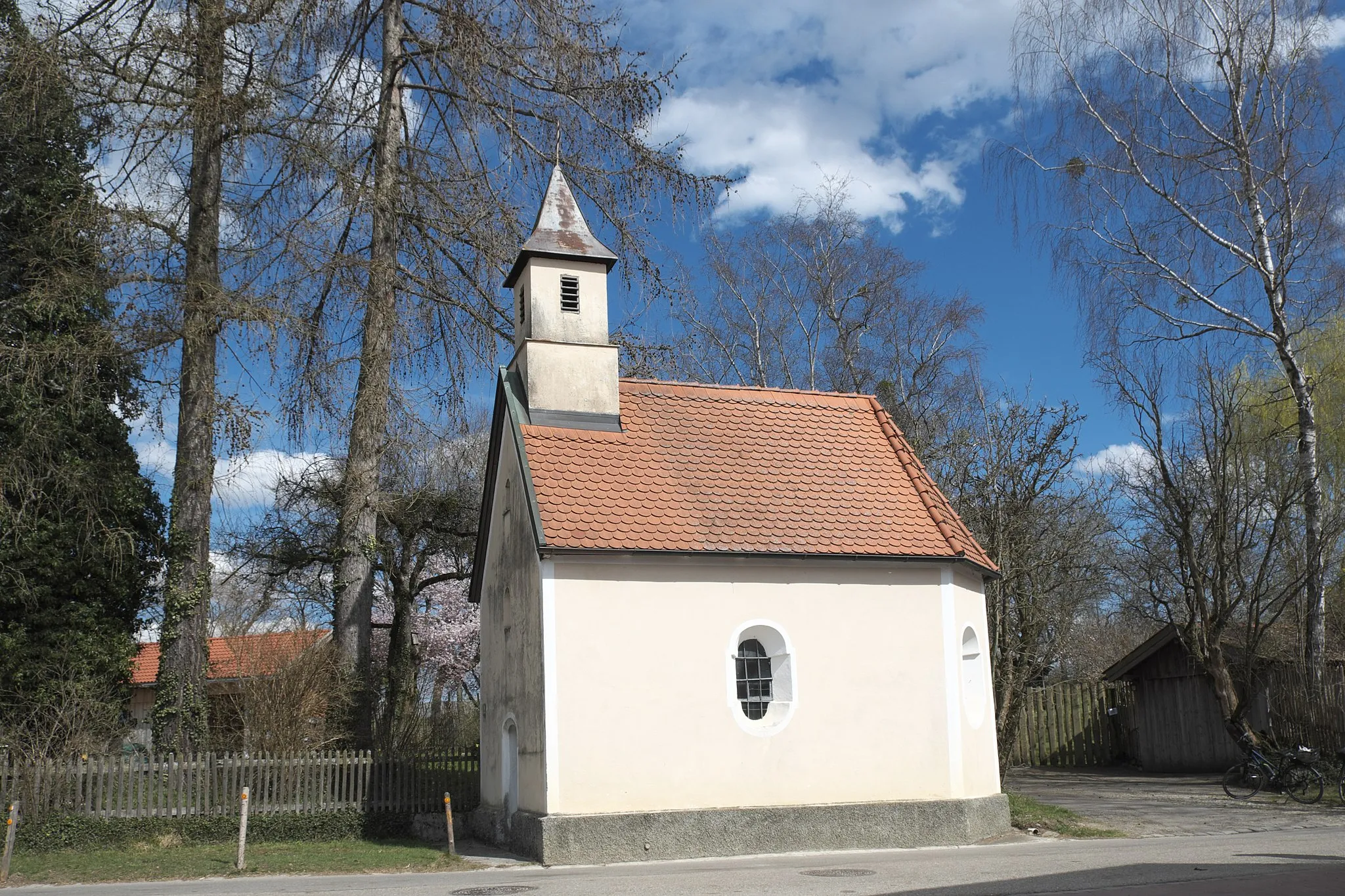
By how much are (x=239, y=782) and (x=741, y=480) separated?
8808mm

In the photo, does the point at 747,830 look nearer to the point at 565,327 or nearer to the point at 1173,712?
the point at 565,327

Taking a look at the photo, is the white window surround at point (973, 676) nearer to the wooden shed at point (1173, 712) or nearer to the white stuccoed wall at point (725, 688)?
the white stuccoed wall at point (725, 688)

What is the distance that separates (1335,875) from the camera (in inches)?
397

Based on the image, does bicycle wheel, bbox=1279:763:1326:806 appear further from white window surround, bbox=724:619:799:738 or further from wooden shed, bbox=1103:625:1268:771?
white window surround, bbox=724:619:799:738

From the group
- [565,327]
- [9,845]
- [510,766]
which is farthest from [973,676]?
[9,845]

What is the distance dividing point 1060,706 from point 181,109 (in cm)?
2392

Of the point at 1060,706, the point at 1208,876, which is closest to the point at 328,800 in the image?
the point at 1208,876

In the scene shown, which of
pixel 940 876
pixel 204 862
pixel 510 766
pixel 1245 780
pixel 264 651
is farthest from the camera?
pixel 1245 780

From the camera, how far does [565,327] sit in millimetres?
17406

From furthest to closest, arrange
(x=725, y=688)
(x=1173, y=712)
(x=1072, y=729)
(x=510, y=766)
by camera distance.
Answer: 1. (x=1072, y=729)
2. (x=1173, y=712)
3. (x=510, y=766)
4. (x=725, y=688)

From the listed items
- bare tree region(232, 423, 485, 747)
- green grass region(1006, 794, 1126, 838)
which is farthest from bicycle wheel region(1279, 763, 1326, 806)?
bare tree region(232, 423, 485, 747)

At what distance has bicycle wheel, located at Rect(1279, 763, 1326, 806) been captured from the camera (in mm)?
17688

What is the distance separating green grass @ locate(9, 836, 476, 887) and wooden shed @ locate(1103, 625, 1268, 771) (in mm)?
17867

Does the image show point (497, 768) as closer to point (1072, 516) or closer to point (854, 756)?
point (854, 756)
